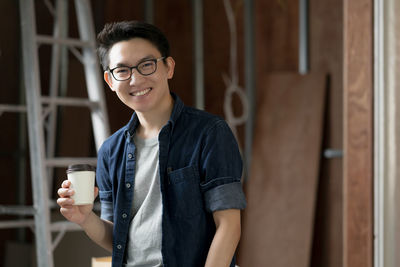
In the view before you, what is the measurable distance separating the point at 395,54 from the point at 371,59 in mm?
124

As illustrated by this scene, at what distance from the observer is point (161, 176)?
1553 mm

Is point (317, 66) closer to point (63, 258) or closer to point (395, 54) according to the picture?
point (395, 54)

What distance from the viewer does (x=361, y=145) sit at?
8.60ft

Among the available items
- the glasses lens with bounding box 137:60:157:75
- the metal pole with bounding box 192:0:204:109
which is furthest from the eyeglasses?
the metal pole with bounding box 192:0:204:109

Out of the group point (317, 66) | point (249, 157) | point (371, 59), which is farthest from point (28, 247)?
point (371, 59)

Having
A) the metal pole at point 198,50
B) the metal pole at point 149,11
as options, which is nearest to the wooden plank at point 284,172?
the metal pole at point 198,50

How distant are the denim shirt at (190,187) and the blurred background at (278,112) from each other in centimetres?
121

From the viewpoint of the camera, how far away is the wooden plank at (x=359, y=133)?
2580 mm

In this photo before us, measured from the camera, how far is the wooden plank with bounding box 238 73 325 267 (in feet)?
11.8

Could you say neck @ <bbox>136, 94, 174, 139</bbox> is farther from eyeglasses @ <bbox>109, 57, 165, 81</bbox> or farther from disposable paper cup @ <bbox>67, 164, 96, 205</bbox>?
disposable paper cup @ <bbox>67, 164, 96, 205</bbox>

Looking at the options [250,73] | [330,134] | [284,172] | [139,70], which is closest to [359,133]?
[330,134]

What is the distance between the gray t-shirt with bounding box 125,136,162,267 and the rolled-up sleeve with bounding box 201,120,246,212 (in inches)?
5.5

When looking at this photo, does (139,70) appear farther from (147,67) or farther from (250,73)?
(250,73)

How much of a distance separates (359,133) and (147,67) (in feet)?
4.49
